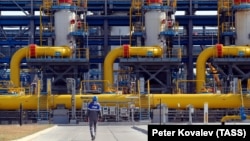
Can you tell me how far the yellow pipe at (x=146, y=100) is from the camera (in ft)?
164

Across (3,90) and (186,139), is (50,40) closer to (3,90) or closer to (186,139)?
(3,90)

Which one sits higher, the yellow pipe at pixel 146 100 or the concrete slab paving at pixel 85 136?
the yellow pipe at pixel 146 100

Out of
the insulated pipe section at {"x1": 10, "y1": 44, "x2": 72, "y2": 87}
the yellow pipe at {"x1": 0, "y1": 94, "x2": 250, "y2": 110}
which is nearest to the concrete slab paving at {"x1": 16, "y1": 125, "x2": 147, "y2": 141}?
the yellow pipe at {"x1": 0, "y1": 94, "x2": 250, "y2": 110}

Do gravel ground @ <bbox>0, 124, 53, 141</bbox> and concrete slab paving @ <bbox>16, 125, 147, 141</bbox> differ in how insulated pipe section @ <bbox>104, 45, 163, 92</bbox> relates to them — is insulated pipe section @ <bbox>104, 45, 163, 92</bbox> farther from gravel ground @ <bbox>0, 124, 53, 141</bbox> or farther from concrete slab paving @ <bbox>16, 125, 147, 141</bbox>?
gravel ground @ <bbox>0, 124, 53, 141</bbox>

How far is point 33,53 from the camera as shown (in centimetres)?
5444

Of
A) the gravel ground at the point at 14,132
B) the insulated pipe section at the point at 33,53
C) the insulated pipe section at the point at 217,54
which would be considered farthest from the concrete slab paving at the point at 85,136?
the insulated pipe section at the point at 217,54

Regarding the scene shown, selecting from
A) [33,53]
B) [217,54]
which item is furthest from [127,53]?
[33,53]

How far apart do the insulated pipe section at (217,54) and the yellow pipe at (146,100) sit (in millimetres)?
4190

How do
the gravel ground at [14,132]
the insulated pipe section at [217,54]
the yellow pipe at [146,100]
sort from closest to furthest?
the gravel ground at [14,132]
the yellow pipe at [146,100]
the insulated pipe section at [217,54]

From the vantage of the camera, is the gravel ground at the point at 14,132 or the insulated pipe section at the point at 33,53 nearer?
the gravel ground at the point at 14,132

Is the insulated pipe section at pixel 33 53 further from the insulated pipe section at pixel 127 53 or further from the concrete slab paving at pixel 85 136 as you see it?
the concrete slab paving at pixel 85 136

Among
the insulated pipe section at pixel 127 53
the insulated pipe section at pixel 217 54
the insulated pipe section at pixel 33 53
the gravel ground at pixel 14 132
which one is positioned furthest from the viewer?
the insulated pipe section at pixel 127 53

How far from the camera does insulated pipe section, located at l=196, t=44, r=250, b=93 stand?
54062 mm

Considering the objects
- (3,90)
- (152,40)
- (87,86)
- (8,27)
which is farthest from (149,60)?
(8,27)
